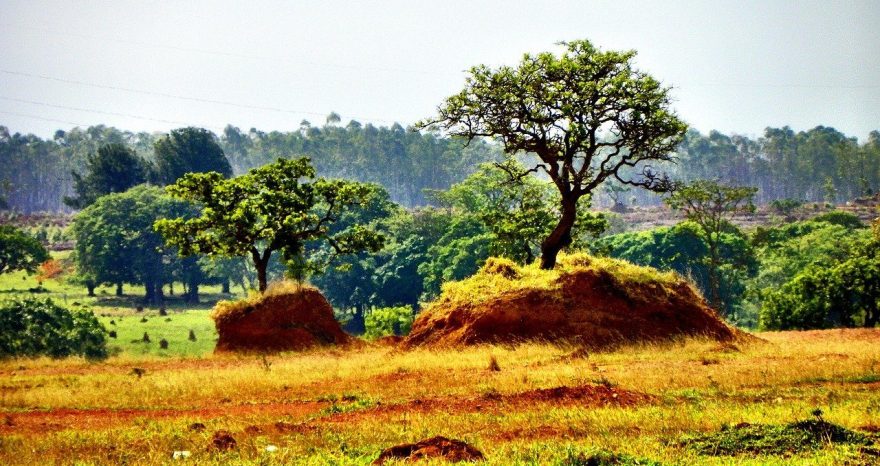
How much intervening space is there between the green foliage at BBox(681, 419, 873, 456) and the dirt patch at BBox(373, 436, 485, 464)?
9.37 feet

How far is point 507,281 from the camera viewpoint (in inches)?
1099

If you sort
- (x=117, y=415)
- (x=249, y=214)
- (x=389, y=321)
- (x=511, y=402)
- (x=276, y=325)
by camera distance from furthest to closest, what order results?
(x=389, y=321) → (x=249, y=214) → (x=276, y=325) → (x=117, y=415) → (x=511, y=402)

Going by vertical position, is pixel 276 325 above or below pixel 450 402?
above

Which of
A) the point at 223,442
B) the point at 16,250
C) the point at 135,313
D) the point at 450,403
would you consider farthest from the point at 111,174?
the point at 223,442

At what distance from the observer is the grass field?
436 inches

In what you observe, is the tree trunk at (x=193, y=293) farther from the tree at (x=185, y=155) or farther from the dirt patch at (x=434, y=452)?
the dirt patch at (x=434, y=452)

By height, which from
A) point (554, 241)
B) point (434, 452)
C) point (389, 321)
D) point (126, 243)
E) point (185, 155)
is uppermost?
point (185, 155)

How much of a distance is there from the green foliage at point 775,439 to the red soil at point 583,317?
14784mm

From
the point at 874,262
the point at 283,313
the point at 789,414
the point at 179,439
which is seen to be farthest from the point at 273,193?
the point at 874,262

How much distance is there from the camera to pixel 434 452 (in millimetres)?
10273

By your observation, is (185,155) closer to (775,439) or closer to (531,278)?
(531,278)

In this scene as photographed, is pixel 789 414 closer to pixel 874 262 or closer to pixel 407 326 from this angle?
pixel 874 262

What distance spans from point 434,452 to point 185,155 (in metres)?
126

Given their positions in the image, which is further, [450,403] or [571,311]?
[571,311]
